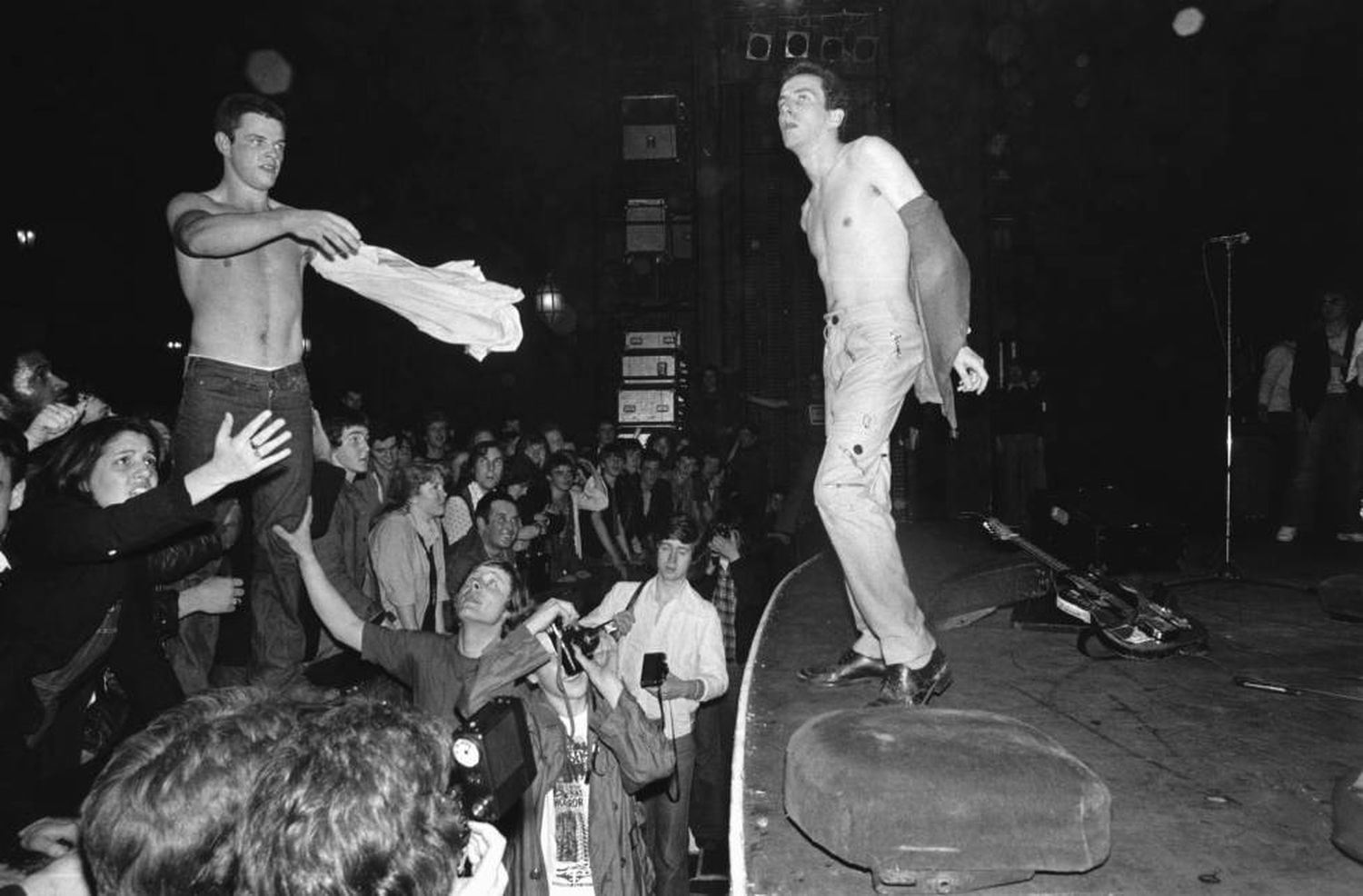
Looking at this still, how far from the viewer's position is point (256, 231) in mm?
2273

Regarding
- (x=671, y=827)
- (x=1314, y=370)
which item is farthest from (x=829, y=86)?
(x=1314, y=370)

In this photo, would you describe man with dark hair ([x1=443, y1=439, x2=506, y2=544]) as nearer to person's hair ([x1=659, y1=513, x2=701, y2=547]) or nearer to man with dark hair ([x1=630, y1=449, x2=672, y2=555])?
person's hair ([x1=659, y1=513, x2=701, y2=547])

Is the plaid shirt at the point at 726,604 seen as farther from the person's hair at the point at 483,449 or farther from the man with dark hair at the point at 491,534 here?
the person's hair at the point at 483,449

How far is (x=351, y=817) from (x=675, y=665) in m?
3.61

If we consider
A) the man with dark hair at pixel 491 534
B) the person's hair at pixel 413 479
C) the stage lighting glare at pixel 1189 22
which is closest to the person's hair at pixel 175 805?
the person's hair at pixel 413 479

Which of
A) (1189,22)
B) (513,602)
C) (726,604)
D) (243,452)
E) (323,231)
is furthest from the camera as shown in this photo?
(1189,22)

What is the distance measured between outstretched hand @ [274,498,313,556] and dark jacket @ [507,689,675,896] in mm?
908

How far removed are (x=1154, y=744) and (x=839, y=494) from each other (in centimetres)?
113

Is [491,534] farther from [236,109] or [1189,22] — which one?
[1189,22]

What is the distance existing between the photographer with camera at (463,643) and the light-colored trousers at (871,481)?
975 millimetres

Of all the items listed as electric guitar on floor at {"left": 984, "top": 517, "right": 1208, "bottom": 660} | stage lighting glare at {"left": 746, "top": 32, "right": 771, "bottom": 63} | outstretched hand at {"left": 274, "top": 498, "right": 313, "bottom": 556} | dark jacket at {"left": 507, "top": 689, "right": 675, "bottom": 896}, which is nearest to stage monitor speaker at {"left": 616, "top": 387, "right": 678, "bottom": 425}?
stage lighting glare at {"left": 746, "top": 32, "right": 771, "bottom": 63}

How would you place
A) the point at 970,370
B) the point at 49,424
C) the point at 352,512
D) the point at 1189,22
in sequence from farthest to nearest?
the point at 1189,22 < the point at 352,512 < the point at 49,424 < the point at 970,370

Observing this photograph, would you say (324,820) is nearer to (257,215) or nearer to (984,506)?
(257,215)

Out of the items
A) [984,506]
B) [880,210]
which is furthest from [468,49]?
[880,210]
